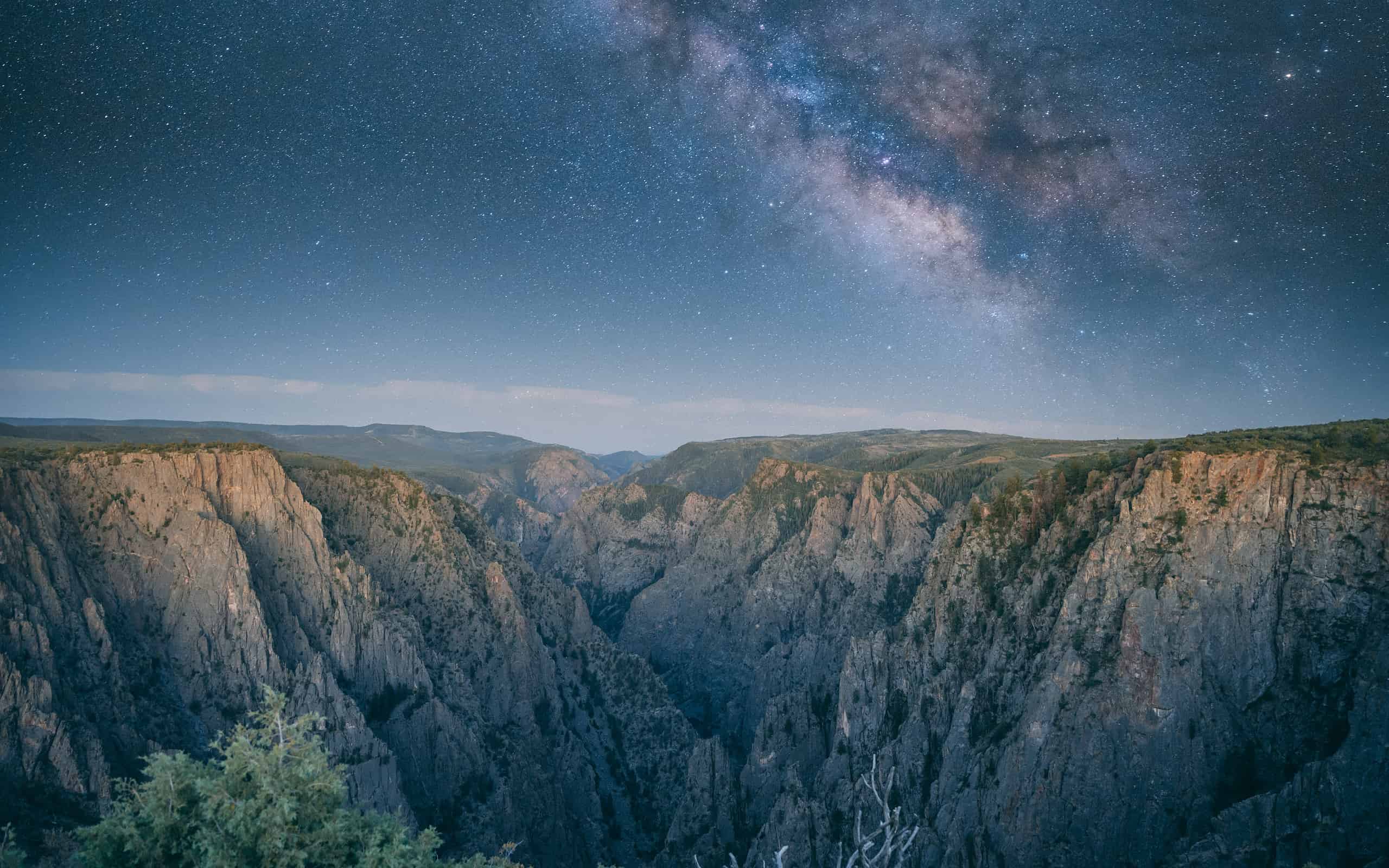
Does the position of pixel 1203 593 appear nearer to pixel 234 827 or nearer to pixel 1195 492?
pixel 1195 492

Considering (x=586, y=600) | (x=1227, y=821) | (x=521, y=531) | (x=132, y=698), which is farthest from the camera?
(x=521, y=531)

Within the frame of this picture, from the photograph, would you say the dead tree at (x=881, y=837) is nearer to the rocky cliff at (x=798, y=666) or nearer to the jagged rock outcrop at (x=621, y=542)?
the rocky cliff at (x=798, y=666)

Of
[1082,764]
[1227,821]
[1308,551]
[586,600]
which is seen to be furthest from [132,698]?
[586,600]

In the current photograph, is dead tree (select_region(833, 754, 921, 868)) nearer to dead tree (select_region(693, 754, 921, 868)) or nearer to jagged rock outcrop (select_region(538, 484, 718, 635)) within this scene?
dead tree (select_region(693, 754, 921, 868))

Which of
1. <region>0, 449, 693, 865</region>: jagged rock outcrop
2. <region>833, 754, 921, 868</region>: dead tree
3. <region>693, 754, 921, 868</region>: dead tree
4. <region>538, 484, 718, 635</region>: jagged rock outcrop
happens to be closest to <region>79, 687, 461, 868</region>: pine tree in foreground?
<region>693, 754, 921, 868</region>: dead tree

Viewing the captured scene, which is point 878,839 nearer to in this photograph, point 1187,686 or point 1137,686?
point 1137,686
